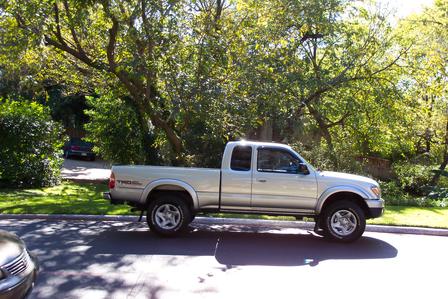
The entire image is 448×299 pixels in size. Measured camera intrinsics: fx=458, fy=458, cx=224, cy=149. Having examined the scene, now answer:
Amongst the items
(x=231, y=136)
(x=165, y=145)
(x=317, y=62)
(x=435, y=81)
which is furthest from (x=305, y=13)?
(x=165, y=145)

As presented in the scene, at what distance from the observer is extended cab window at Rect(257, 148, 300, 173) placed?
8.76 meters

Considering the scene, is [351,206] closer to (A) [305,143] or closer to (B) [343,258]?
(B) [343,258]

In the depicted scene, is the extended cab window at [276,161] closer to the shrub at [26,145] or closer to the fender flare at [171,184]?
the fender flare at [171,184]

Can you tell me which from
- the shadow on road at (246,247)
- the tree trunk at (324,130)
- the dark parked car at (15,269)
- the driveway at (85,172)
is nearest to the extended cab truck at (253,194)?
the shadow on road at (246,247)

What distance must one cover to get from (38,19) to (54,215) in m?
4.87

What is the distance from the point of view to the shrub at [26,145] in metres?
16.3

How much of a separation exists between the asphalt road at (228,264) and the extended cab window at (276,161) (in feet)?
4.48

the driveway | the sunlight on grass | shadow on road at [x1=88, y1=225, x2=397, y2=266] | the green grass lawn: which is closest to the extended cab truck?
shadow on road at [x1=88, y1=225, x2=397, y2=266]

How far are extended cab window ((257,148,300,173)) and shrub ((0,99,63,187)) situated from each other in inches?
433

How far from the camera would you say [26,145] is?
1667cm

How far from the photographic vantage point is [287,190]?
8.62 metres

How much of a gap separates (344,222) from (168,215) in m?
3.31

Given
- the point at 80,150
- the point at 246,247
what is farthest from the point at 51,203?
the point at 80,150

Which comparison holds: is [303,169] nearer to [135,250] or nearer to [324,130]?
[135,250]
